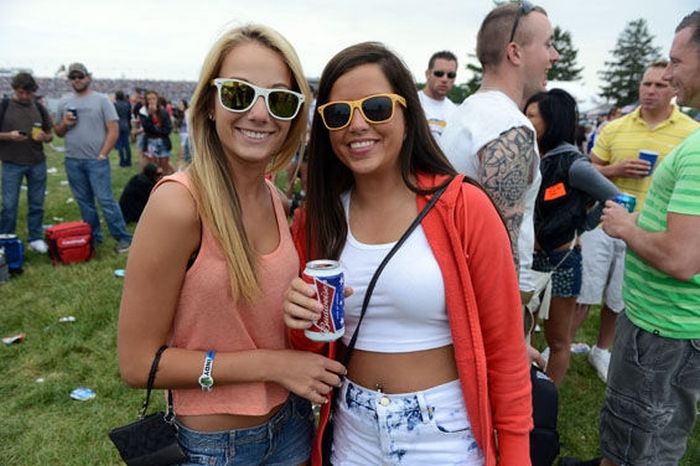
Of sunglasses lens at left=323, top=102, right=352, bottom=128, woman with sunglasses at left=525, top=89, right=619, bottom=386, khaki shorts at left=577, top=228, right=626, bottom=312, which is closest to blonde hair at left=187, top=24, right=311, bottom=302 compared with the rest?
sunglasses lens at left=323, top=102, right=352, bottom=128

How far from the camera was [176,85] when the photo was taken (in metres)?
69.9

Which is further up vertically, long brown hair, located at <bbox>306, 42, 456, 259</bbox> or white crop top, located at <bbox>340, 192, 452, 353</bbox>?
long brown hair, located at <bbox>306, 42, 456, 259</bbox>

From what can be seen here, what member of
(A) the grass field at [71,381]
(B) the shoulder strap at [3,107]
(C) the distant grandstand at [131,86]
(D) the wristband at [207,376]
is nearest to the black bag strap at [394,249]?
(D) the wristband at [207,376]

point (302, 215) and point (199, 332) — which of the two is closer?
point (199, 332)

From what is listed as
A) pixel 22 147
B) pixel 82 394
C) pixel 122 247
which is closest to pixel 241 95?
pixel 82 394

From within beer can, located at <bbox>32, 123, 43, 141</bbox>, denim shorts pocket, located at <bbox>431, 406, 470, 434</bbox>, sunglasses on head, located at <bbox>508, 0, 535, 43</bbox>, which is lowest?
denim shorts pocket, located at <bbox>431, 406, 470, 434</bbox>

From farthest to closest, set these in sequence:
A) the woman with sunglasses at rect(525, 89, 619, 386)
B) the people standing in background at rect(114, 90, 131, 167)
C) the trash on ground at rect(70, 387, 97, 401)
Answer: the people standing in background at rect(114, 90, 131, 167)
the trash on ground at rect(70, 387, 97, 401)
the woman with sunglasses at rect(525, 89, 619, 386)

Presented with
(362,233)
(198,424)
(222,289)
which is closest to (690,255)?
(362,233)

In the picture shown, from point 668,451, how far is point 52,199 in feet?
34.2

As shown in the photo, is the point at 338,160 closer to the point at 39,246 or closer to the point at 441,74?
the point at 441,74

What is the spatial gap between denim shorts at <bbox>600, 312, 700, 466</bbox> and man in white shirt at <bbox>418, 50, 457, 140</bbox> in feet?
13.2

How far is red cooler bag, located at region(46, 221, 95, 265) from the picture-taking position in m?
6.14

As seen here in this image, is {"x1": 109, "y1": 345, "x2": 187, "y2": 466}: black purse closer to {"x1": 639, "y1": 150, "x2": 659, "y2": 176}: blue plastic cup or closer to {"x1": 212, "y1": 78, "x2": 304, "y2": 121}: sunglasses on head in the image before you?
{"x1": 212, "y1": 78, "x2": 304, "y2": 121}: sunglasses on head

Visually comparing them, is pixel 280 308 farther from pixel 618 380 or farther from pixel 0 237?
pixel 0 237
